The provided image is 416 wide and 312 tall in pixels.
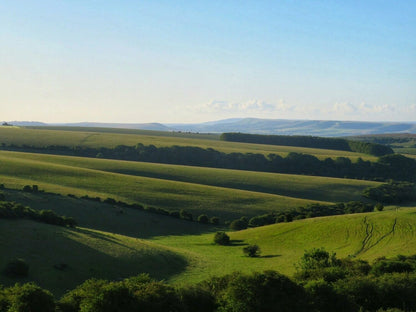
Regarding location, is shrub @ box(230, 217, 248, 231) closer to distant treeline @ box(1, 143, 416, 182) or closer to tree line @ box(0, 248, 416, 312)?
tree line @ box(0, 248, 416, 312)

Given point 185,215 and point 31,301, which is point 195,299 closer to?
point 31,301

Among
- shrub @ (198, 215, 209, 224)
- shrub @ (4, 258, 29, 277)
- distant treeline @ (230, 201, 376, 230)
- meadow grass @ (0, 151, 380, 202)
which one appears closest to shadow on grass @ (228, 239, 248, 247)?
distant treeline @ (230, 201, 376, 230)

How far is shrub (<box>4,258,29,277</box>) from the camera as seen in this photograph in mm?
35750

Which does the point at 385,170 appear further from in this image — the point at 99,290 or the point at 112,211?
the point at 99,290

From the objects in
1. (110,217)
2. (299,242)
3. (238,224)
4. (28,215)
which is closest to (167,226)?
(110,217)

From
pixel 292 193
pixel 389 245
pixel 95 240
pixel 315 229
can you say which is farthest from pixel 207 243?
pixel 292 193

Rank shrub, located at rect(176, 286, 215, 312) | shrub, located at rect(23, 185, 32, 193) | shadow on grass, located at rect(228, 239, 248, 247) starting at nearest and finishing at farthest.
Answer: shrub, located at rect(176, 286, 215, 312)
shadow on grass, located at rect(228, 239, 248, 247)
shrub, located at rect(23, 185, 32, 193)

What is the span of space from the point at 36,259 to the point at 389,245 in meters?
37.4

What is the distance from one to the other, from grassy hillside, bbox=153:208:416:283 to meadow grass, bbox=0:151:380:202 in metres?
40.9

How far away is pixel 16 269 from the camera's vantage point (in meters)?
35.8

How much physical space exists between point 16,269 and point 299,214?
2211 inches

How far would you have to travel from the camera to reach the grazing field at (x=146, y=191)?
84.1 m

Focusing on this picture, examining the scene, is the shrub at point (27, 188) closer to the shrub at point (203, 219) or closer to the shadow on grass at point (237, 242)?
the shrub at point (203, 219)

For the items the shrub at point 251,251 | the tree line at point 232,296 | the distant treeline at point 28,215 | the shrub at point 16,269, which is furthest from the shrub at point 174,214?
the tree line at point 232,296
